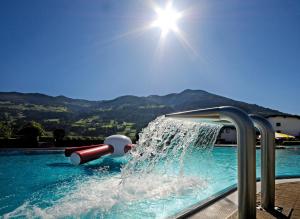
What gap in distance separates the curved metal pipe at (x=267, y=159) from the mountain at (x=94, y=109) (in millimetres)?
36375

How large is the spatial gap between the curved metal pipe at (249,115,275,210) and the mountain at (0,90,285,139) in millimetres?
36375

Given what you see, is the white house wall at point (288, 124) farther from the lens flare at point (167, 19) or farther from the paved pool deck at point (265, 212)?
the paved pool deck at point (265, 212)

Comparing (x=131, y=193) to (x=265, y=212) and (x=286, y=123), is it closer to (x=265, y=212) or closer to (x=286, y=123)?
(x=265, y=212)

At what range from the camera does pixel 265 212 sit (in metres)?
3.91

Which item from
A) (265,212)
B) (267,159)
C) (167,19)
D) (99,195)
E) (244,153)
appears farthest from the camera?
(167,19)

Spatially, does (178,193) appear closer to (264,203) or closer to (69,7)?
(264,203)

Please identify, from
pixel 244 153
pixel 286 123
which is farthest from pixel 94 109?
pixel 244 153

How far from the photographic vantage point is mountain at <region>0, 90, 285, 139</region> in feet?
186

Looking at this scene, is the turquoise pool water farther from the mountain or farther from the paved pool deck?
the mountain

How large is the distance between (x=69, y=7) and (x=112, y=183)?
6924mm

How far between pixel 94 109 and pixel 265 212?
93863mm

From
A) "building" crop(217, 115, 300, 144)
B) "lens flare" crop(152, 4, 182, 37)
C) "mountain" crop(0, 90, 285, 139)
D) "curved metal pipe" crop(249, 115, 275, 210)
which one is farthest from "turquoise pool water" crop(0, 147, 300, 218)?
"mountain" crop(0, 90, 285, 139)

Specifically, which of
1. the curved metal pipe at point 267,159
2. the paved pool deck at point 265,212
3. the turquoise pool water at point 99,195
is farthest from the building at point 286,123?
the curved metal pipe at point 267,159

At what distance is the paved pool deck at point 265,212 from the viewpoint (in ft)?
12.6
